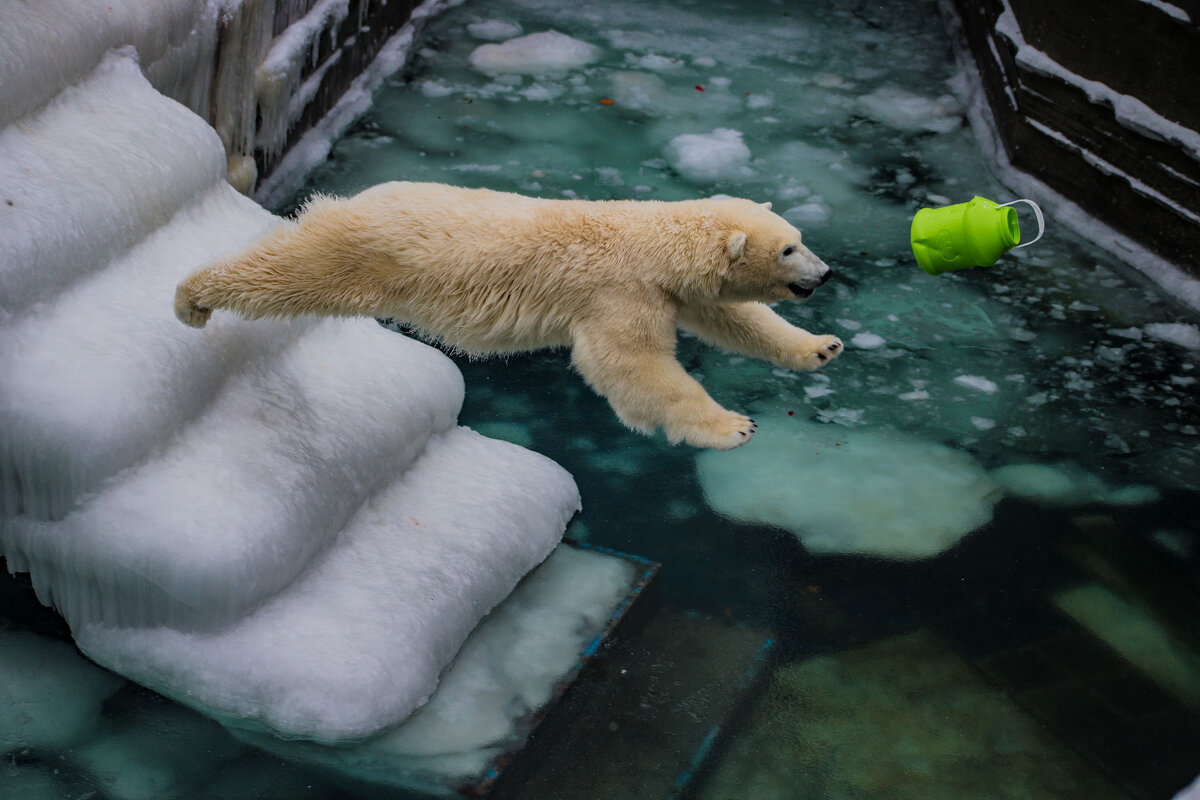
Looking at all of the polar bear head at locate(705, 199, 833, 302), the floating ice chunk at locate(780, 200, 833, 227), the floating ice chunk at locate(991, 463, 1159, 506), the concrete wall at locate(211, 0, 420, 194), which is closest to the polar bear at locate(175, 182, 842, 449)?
the polar bear head at locate(705, 199, 833, 302)

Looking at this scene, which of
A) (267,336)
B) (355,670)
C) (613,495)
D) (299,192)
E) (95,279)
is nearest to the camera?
(355,670)

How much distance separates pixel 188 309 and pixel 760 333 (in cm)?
122

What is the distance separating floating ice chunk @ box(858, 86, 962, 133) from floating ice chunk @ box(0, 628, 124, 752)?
4054 millimetres

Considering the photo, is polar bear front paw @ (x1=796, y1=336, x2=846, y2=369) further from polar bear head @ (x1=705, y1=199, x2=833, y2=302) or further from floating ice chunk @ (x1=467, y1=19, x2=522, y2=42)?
floating ice chunk @ (x1=467, y1=19, x2=522, y2=42)

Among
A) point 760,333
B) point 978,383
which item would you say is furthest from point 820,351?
point 978,383

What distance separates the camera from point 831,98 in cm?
543

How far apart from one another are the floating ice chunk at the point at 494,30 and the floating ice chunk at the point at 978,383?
10.1 ft

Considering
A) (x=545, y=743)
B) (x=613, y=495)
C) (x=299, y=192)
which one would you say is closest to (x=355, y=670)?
(x=545, y=743)

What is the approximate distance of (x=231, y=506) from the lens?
2400 millimetres

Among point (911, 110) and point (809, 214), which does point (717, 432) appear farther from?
point (911, 110)

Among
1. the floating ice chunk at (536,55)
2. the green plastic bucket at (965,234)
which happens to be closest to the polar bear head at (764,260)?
the green plastic bucket at (965,234)

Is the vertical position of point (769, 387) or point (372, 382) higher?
point (372, 382)

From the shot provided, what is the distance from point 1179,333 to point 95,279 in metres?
3.30

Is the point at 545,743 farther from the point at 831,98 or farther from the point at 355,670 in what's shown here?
the point at 831,98
